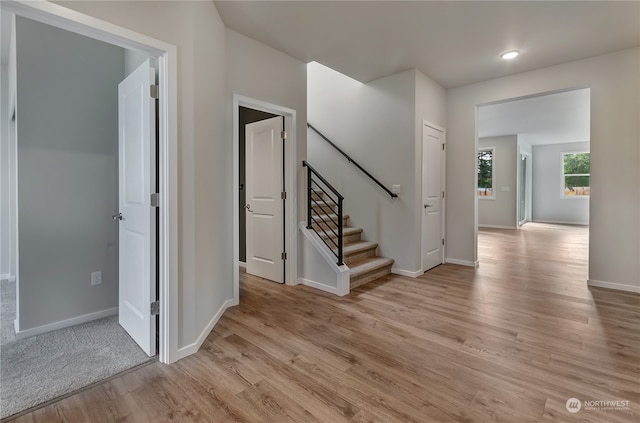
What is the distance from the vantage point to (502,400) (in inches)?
62.8

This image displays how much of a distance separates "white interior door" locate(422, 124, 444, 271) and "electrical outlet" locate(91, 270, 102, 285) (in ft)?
11.8

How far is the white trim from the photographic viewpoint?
3234mm

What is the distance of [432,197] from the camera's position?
425cm

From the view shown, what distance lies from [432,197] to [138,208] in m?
3.56

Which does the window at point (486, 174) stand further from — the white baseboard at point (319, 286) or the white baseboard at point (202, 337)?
the white baseboard at point (202, 337)

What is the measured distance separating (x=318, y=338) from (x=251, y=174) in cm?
229

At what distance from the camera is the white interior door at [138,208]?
1967 mm

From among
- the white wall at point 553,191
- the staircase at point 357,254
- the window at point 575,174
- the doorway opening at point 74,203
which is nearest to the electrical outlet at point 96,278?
the doorway opening at point 74,203

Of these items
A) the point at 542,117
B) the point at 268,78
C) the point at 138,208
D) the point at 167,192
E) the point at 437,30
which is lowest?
the point at 138,208

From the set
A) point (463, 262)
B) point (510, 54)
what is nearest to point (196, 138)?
point (510, 54)

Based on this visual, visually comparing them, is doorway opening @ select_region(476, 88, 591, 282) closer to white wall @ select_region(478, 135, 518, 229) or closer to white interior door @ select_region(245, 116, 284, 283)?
white wall @ select_region(478, 135, 518, 229)

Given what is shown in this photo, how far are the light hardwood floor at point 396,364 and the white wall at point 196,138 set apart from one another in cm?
36

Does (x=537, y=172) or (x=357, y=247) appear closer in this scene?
(x=357, y=247)

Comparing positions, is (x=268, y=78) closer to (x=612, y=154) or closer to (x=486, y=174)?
(x=612, y=154)
